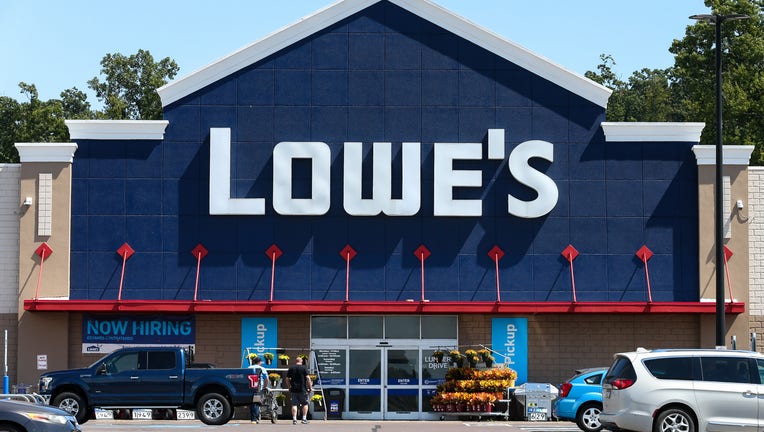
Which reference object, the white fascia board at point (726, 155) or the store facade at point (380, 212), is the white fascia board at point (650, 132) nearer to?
the store facade at point (380, 212)

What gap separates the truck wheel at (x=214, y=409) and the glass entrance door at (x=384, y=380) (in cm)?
752

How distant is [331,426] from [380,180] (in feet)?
→ 27.8

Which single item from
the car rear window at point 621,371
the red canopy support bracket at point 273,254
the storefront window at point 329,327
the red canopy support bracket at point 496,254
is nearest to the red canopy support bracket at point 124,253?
the red canopy support bracket at point 273,254

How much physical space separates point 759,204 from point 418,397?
11.5 metres

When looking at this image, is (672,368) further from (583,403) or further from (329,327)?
(329,327)

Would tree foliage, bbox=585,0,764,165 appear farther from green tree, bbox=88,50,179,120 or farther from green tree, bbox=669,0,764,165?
green tree, bbox=88,50,179,120

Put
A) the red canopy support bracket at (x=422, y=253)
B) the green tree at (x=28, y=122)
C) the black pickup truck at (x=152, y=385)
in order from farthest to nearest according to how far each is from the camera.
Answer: the green tree at (x=28, y=122), the red canopy support bracket at (x=422, y=253), the black pickup truck at (x=152, y=385)

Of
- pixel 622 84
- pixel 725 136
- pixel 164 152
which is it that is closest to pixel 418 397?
pixel 164 152

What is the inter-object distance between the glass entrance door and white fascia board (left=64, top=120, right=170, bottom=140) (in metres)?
8.62

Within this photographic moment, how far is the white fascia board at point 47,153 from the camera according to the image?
37594 millimetres

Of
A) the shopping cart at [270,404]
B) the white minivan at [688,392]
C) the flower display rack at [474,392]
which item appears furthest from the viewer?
the flower display rack at [474,392]

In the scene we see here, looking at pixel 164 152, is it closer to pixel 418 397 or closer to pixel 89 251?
pixel 89 251

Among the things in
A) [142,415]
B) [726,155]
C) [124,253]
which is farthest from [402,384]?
[726,155]

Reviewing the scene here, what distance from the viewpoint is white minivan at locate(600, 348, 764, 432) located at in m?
23.5
